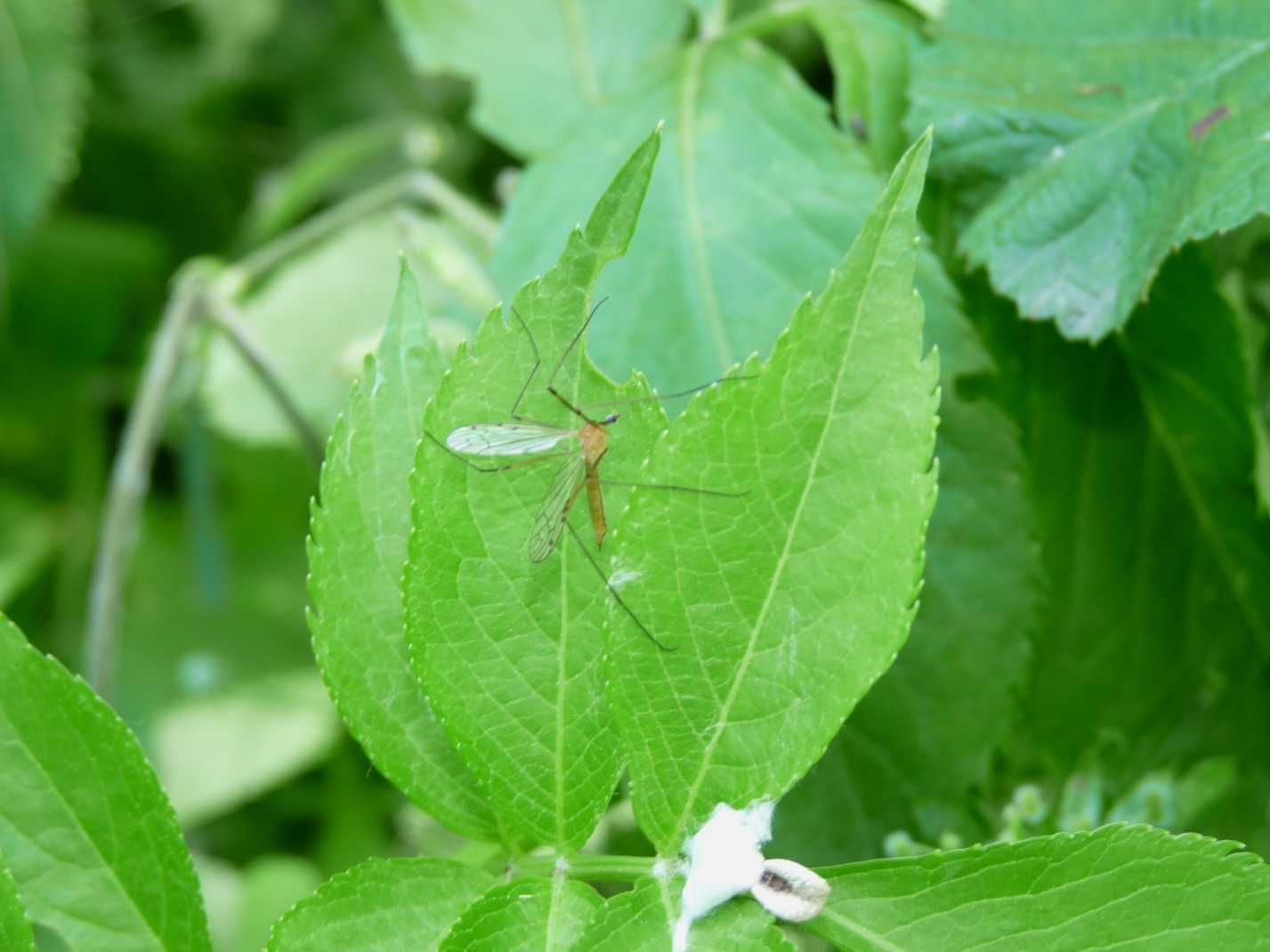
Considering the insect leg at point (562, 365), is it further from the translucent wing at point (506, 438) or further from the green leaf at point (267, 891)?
the green leaf at point (267, 891)

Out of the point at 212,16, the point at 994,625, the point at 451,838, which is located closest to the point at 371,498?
the point at 994,625

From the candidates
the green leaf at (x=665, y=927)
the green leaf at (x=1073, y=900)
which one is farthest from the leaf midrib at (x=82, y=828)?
the green leaf at (x=1073, y=900)

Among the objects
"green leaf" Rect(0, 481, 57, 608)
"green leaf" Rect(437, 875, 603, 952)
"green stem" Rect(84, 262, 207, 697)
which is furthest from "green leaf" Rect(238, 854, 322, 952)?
"green leaf" Rect(437, 875, 603, 952)

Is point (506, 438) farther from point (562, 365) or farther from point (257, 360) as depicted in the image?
point (257, 360)

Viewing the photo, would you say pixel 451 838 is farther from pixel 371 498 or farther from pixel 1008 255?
pixel 1008 255

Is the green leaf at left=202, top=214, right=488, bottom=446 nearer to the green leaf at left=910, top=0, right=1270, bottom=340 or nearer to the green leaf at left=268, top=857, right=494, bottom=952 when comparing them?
the green leaf at left=910, top=0, right=1270, bottom=340

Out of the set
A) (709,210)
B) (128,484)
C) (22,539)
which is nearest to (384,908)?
(709,210)

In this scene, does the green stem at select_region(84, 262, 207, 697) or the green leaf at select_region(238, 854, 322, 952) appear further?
the green leaf at select_region(238, 854, 322, 952)
